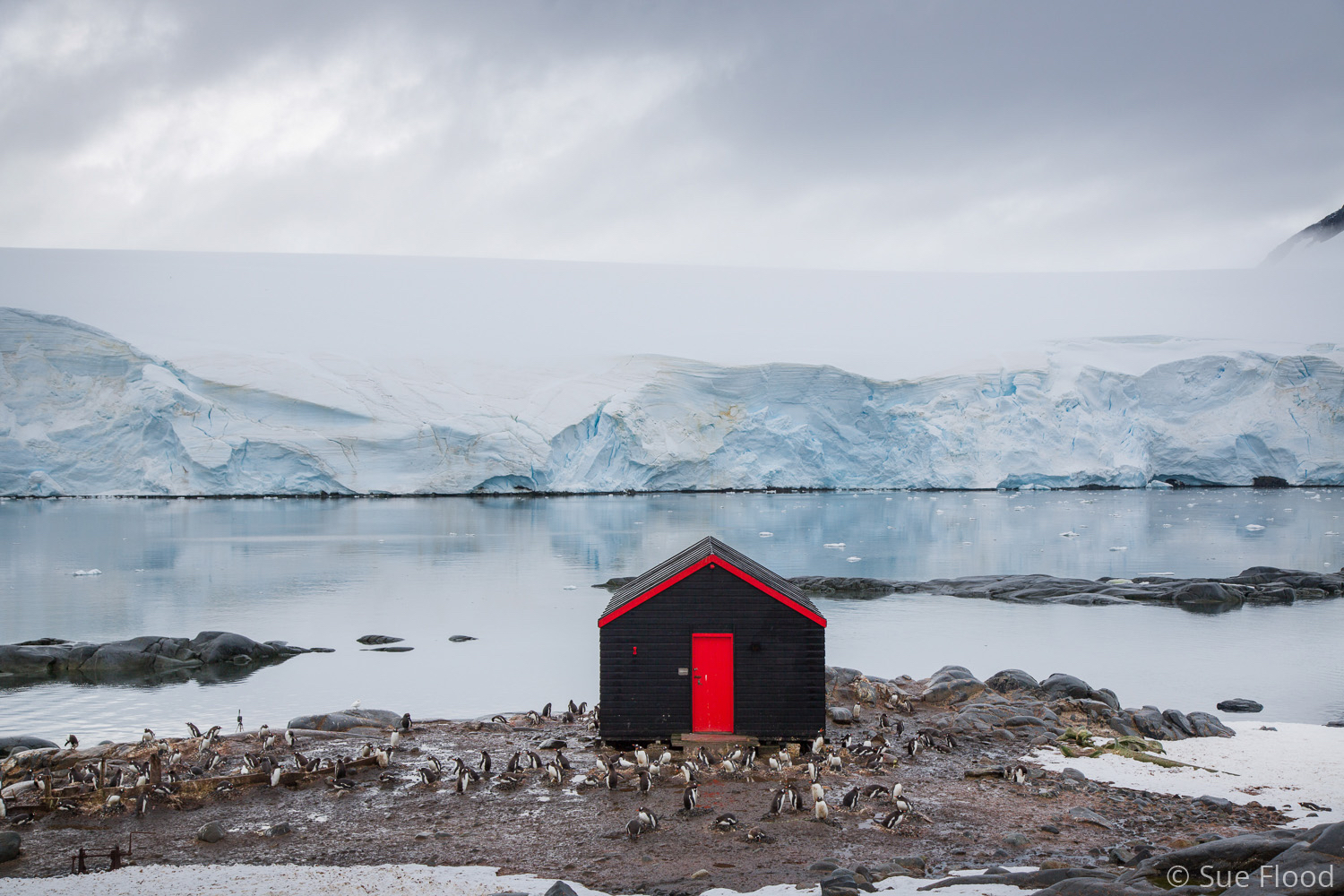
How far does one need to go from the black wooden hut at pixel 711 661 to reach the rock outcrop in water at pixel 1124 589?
442 inches

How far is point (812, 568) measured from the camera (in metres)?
21.5

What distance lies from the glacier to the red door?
29.6 meters

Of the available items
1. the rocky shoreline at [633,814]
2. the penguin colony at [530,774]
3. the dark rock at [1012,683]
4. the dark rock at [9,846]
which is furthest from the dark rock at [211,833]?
the dark rock at [1012,683]

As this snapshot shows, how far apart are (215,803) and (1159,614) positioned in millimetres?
15442

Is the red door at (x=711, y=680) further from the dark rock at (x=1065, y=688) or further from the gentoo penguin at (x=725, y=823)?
the dark rock at (x=1065, y=688)

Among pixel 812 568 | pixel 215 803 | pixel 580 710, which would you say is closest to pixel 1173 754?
pixel 580 710

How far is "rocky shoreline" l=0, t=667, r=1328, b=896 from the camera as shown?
212 inches

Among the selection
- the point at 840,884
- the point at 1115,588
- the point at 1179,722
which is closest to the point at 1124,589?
the point at 1115,588

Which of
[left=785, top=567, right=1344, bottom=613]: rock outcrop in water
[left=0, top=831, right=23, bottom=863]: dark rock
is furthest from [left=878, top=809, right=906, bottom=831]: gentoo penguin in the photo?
[left=785, top=567, right=1344, bottom=613]: rock outcrop in water

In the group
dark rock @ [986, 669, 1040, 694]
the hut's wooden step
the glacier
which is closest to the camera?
the hut's wooden step

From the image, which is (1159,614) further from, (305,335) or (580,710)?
(305,335)

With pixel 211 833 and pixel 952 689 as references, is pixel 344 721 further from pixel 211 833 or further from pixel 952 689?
pixel 952 689

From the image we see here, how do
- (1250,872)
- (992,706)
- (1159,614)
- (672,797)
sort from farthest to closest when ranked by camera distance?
(1159,614) → (992,706) → (672,797) → (1250,872)

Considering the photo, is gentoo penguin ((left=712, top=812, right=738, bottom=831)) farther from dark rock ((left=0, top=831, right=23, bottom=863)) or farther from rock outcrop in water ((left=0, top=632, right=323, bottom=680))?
rock outcrop in water ((left=0, top=632, right=323, bottom=680))
